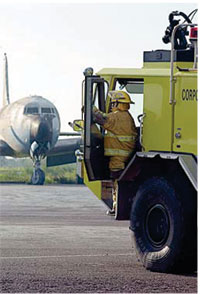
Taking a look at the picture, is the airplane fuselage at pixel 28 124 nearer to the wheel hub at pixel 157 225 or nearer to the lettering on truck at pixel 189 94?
the wheel hub at pixel 157 225

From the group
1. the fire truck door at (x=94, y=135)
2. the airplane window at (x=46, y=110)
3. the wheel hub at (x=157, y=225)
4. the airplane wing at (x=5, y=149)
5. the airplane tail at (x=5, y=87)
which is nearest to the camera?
the wheel hub at (x=157, y=225)

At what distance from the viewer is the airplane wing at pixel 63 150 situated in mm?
54375

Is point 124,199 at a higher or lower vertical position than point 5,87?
higher

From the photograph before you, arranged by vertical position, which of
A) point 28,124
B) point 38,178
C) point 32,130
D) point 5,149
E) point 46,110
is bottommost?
point 38,178

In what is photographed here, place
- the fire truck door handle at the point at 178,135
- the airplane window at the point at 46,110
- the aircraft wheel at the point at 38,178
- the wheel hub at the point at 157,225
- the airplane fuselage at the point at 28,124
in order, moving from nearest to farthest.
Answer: the fire truck door handle at the point at 178,135
the wheel hub at the point at 157,225
the aircraft wheel at the point at 38,178
the airplane fuselage at the point at 28,124
the airplane window at the point at 46,110

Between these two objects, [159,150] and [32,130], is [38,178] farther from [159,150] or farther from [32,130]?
[159,150]

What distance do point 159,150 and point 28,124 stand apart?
3836 centimetres

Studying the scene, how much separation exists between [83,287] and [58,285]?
0.99ft

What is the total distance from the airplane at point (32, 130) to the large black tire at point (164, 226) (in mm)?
36276

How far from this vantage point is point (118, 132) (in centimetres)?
1136

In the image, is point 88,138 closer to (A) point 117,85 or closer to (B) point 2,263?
(A) point 117,85

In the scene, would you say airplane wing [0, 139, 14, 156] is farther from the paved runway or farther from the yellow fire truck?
the yellow fire truck

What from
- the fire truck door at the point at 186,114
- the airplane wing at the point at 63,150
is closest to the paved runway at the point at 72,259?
the fire truck door at the point at 186,114

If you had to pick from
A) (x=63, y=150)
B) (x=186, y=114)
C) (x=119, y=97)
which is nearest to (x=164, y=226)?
(x=186, y=114)
